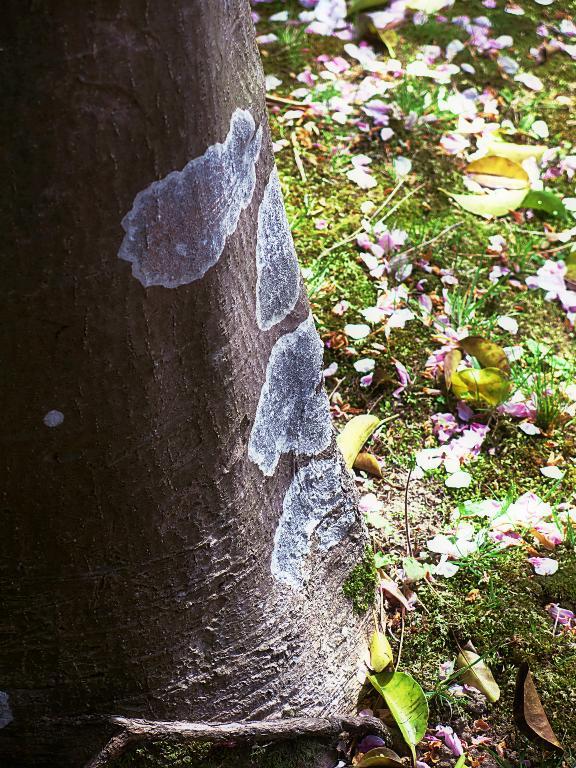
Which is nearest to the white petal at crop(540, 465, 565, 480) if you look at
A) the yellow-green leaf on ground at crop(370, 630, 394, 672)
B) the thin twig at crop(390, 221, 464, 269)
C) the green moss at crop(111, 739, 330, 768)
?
the yellow-green leaf on ground at crop(370, 630, 394, 672)

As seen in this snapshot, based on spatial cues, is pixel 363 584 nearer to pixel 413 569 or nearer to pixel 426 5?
pixel 413 569

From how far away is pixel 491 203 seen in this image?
9.37ft

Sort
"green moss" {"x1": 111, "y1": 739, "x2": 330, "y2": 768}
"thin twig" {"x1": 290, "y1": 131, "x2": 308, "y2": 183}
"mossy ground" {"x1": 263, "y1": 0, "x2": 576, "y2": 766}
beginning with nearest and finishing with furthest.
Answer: "green moss" {"x1": 111, "y1": 739, "x2": 330, "y2": 768} → "mossy ground" {"x1": 263, "y1": 0, "x2": 576, "y2": 766} → "thin twig" {"x1": 290, "y1": 131, "x2": 308, "y2": 183}

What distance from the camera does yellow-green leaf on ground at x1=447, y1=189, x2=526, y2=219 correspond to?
2.84 m

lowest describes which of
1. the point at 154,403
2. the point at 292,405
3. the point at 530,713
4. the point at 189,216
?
the point at 530,713

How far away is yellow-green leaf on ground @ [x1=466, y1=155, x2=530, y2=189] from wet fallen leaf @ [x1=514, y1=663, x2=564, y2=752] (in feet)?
5.75

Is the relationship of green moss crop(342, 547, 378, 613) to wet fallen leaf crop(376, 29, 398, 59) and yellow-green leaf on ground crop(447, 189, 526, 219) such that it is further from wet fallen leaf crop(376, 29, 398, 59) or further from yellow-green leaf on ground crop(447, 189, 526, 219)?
wet fallen leaf crop(376, 29, 398, 59)

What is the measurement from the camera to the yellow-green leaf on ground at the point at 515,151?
3.03m

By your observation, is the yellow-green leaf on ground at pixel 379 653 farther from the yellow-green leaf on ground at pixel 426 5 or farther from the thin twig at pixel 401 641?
the yellow-green leaf on ground at pixel 426 5

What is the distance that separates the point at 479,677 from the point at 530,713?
0.39ft

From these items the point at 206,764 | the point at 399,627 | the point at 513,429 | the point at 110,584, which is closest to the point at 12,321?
the point at 110,584

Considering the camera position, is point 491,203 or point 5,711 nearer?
point 5,711

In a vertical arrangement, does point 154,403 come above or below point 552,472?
above

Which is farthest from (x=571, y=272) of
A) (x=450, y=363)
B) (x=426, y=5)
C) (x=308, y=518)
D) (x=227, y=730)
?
(x=227, y=730)
